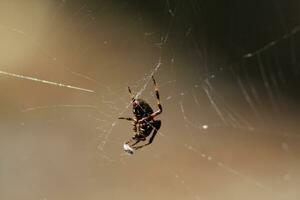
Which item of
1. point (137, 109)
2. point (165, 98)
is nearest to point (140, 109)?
point (137, 109)

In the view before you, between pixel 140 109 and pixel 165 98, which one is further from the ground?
pixel 165 98

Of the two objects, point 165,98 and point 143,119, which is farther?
point 165,98

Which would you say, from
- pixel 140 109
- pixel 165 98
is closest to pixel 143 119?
pixel 140 109

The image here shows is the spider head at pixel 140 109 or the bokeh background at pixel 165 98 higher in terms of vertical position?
the bokeh background at pixel 165 98

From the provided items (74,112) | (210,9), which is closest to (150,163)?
(74,112)

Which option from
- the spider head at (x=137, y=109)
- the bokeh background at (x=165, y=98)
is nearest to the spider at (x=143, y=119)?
the spider head at (x=137, y=109)

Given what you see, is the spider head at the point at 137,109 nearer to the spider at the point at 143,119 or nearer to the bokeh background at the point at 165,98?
the spider at the point at 143,119

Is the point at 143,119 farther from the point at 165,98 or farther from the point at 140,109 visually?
the point at 165,98

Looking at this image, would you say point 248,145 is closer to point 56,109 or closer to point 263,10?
point 263,10

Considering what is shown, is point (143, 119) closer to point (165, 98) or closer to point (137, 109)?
point (137, 109)

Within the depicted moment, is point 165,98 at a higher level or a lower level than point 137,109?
higher
